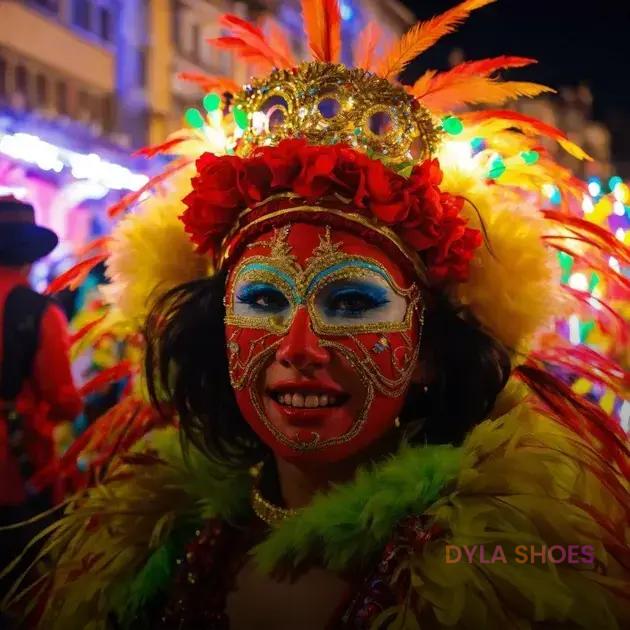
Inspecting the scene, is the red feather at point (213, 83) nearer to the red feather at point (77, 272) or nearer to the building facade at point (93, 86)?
the red feather at point (77, 272)

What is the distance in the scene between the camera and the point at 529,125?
1.63 m

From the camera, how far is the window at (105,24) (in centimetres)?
941

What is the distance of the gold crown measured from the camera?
4.87 ft

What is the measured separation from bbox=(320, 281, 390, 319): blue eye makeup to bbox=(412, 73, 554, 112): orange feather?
0.51 m

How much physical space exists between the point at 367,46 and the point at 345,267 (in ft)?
1.90

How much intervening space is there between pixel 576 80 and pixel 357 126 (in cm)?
224

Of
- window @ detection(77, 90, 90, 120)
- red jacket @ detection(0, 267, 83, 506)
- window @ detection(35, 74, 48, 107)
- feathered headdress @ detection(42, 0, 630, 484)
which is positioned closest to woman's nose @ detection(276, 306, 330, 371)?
feathered headdress @ detection(42, 0, 630, 484)

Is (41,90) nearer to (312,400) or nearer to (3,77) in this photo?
(3,77)

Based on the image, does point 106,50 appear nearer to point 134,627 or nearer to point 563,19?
point 563,19

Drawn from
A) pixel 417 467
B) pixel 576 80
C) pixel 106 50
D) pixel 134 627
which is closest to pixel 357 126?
pixel 417 467

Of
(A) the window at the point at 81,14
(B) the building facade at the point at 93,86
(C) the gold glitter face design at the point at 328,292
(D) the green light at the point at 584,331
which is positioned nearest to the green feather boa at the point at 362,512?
(C) the gold glitter face design at the point at 328,292

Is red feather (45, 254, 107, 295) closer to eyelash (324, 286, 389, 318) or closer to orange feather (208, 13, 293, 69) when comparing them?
orange feather (208, 13, 293, 69)

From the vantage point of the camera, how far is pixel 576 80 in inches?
131

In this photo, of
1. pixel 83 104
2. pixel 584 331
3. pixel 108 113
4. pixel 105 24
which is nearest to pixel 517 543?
pixel 584 331
